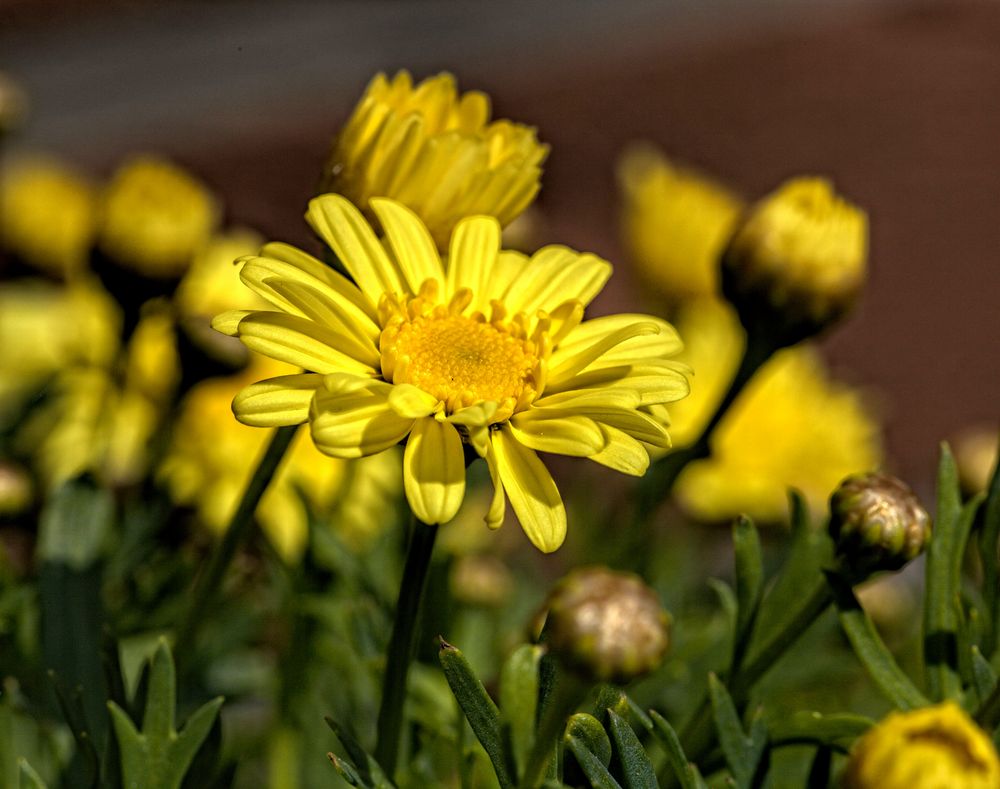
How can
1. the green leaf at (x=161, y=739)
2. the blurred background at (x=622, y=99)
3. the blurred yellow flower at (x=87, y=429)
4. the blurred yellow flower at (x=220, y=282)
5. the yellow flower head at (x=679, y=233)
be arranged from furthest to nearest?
the blurred background at (x=622, y=99), the yellow flower head at (x=679, y=233), the blurred yellow flower at (x=220, y=282), the blurred yellow flower at (x=87, y=429), the green leaf at (x=161, y=739)

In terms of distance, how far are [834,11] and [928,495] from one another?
1326 mm

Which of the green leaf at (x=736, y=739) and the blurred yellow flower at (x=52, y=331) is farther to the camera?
the blurred yellow flower at (x=52, y=331)

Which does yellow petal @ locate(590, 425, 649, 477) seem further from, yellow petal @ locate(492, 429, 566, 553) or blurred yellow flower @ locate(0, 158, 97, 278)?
blurred yellow flower @ locate(0, 158, 97, 278)

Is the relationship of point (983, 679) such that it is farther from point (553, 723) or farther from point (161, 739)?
point (161, 739)

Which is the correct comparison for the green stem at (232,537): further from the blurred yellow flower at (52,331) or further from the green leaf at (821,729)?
the blurred yellow flower at (52,331)

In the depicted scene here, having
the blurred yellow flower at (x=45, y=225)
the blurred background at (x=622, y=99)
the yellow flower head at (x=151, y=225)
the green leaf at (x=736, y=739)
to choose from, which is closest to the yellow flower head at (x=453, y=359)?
the green leaf at (x=736, y=739)

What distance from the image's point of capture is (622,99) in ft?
7.14

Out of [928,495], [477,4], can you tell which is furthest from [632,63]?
[928,495]

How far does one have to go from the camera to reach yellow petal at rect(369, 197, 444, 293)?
1.55 ft

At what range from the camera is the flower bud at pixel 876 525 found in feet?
1.56

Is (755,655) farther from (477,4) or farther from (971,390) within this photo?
(477,4)

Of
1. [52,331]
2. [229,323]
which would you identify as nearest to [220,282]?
[52,331]

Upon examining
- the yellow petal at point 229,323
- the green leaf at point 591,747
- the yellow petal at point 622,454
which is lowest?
the green leaf at point 591,747

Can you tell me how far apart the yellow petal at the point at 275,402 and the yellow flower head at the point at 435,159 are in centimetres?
11
